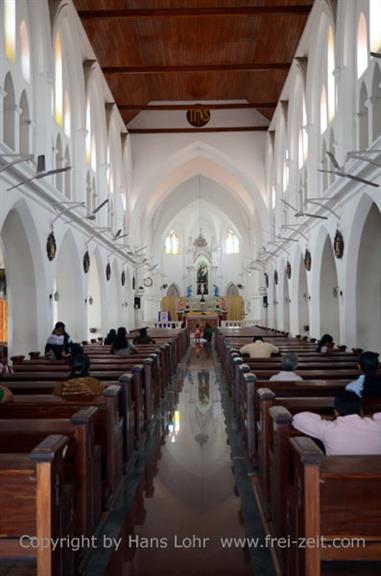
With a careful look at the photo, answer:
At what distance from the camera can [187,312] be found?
32031 millimetres

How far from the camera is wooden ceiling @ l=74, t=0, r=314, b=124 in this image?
14922 millimetres

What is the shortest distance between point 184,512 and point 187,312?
89.8 ft

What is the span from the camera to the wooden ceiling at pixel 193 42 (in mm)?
14922

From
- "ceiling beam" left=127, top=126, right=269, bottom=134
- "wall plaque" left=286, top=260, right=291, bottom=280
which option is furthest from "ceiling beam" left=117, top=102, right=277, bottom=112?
"wall plaque" left=286, top=260, right=291, bottom=280

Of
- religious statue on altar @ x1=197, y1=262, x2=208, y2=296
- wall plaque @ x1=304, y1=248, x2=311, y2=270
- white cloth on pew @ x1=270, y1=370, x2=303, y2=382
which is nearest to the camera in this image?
white cloth on pew @ x1=270, y1=370, x2=303, y2=382

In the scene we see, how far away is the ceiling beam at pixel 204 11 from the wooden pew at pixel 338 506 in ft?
47.4

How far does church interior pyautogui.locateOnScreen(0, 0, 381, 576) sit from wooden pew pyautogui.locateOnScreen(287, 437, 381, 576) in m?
0.01

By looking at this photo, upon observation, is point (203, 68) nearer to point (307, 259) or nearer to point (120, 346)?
point (307, 259)

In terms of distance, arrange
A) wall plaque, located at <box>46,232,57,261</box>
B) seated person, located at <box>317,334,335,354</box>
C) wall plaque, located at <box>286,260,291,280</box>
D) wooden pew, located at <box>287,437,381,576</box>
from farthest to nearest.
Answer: wall plaque, located at <box>286,260,291,280</box>
wall plaque, located at <box>46,232,57,261</box>
seated person, located at <box>317,334,335,354</box>
wooden pew, located at <box>287,437,381,576</box>

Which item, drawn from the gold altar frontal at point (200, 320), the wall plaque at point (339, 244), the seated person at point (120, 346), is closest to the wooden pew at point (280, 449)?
the seated person at point (120, 346)

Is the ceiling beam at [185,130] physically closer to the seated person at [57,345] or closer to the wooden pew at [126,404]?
the seated person at [57,345]

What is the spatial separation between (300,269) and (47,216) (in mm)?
9439

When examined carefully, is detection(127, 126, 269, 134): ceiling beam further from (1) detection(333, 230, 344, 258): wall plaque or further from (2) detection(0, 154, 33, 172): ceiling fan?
(2) detection(0, 154, 33, 172): ceiling fan

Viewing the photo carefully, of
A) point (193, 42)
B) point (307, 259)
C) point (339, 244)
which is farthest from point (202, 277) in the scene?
point (339, 244)
